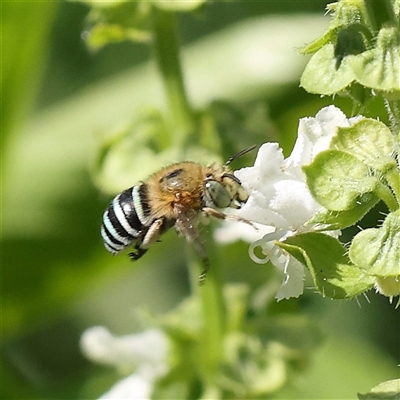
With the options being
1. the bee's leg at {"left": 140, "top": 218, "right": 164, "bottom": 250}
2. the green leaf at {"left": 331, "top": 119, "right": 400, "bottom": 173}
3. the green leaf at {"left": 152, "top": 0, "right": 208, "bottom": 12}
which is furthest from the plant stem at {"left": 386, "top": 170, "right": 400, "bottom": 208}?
the green leaf at {"left": 152, "top": 0, "right": 208, "bottom": 12}

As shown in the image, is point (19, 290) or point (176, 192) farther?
point (19, 290)

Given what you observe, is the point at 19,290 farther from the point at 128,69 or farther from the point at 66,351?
the point at 128,69

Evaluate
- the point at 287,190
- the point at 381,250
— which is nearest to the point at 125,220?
the point at 287,190

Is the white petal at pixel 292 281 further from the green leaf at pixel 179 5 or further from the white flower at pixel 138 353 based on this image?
the white flower at pixel 138 353

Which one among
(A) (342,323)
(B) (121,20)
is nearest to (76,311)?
(A) (342,323)

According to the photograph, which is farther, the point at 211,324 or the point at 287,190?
the point at 211,324

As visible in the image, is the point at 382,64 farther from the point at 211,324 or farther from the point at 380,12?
the point at 211,324
